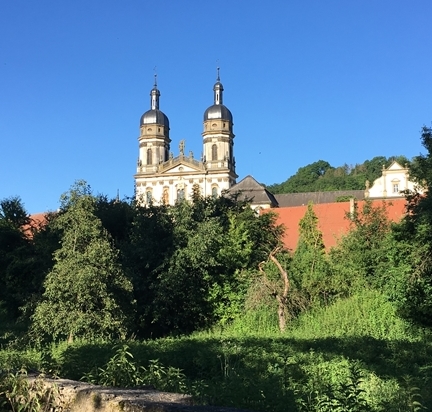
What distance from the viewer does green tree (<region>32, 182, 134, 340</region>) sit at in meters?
16.3

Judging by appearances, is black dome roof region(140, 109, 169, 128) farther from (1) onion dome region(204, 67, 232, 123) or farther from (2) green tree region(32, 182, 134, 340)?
(2) green tree region(32, 182, 134, 340)

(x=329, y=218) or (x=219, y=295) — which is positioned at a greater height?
(x=329, y=218)

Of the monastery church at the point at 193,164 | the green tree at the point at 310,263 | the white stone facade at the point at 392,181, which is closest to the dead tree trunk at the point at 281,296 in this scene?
the green tree at the point at 310,263

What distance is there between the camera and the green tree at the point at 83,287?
16266mm

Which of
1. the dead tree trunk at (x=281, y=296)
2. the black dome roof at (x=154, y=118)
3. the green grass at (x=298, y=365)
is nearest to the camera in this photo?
the green grass at (x=298, y=365)

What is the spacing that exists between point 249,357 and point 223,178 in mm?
63774

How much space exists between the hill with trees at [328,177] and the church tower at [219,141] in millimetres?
24935

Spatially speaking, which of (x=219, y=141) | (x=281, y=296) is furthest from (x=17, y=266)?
(x=219, y=141)

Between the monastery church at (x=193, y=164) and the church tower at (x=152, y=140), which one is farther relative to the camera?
the church tower at (x=152, y=140)

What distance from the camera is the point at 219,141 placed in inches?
3071

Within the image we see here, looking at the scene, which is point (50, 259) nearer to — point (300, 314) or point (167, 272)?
point (167, 272)

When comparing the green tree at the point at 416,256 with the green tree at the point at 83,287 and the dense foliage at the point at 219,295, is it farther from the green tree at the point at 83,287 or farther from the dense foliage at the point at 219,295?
the green tree at the point at 83,287

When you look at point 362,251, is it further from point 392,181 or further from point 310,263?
point 392,181

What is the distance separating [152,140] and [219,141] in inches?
392
